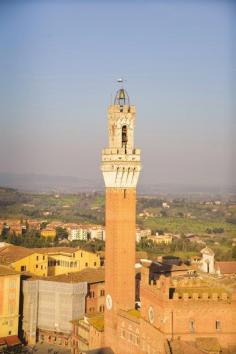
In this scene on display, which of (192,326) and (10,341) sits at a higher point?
(192,326)

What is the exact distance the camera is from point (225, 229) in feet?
131

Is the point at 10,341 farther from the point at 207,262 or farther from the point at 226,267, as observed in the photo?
the point at 226,267

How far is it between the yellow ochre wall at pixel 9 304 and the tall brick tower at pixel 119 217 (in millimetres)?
4214

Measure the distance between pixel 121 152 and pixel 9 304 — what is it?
19.9 feet

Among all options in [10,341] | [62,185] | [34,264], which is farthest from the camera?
[62,185]

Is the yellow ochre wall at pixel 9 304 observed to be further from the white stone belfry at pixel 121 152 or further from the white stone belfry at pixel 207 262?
the white stone belfry at pixel 207 262

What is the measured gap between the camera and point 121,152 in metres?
12.6

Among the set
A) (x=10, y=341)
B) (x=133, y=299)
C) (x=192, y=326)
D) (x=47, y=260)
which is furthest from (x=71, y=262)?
(x=192, y=326)

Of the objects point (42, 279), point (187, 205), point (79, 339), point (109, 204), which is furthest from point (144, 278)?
point (187, 205)

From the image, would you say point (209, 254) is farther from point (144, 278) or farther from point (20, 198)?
point (20, 198)

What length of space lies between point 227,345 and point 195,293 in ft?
3.45

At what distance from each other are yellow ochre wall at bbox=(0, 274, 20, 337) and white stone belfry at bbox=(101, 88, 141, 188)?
16.3 ft

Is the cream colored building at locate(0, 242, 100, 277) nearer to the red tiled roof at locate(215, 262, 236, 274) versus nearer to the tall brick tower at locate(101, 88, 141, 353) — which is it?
the red tiled roof at locate(215, 262, 236, 274)

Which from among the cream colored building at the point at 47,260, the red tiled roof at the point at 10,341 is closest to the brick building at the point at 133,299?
the red tiled roof at the point at 10,341
